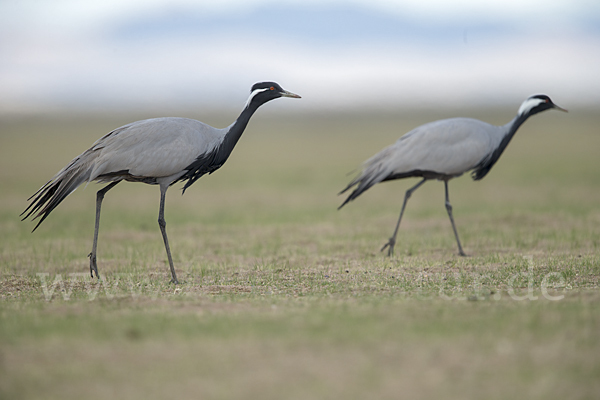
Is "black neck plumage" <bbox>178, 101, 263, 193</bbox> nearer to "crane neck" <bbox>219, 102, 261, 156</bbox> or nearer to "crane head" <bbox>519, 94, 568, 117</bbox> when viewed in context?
"crane neck" <bbox>219, 102, 261, 156</bbox>

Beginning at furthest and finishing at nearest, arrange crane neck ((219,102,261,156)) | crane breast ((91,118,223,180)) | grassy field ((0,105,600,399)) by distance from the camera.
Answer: crane neck ((219,102,261,156)) < crane breast ((91,118,223,180)) < grassy field ((0,105,600,399))

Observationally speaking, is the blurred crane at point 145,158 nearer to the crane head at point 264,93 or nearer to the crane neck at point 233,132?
the crane neck at point 233,132

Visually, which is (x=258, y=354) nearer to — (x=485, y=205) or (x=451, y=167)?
(x=451, y=167)

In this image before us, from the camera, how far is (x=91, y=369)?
4.37 meters

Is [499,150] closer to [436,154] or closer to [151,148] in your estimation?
[436,154]

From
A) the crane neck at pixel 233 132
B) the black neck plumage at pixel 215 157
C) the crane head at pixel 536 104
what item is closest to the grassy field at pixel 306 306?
the black neck plumage at pixel 215 157

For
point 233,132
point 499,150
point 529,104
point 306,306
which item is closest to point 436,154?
point 499,150

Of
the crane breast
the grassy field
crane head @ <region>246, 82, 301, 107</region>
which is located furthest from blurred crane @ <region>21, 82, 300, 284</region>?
the grassy field

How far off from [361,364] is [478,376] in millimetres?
759

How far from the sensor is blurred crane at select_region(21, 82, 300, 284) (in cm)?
774

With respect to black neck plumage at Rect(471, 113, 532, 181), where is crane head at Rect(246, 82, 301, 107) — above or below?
above

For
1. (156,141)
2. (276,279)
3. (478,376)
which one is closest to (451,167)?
(276,279)

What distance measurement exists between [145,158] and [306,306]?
302cm

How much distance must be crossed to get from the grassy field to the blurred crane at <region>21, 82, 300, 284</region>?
3.66 feet
